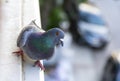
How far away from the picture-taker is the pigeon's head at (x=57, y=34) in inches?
39.3

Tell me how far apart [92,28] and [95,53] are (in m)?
0.40

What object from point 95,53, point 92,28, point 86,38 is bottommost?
point 95,53

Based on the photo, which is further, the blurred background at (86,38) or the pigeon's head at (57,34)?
the blurred background at (86,38)

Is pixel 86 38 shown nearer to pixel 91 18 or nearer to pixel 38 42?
pixel 91 18

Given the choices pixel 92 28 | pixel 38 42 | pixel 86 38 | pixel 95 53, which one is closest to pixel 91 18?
pixel 92 28

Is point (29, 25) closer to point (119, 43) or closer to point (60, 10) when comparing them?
point (60, 10)

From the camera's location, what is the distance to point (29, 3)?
1.34 metres

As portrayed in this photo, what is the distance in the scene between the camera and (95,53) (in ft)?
19.7

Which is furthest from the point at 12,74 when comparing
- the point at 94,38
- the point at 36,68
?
the point at 94,38

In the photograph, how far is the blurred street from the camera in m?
5.48

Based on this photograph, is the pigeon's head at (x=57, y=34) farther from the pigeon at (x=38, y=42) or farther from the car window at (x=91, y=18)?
the car window at (x=91, y=18)

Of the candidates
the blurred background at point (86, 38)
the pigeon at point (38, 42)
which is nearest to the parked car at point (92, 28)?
the blurred background at point (86, 38)

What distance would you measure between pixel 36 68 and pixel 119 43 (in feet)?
17.0

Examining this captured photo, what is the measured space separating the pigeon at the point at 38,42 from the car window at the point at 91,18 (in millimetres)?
4920
